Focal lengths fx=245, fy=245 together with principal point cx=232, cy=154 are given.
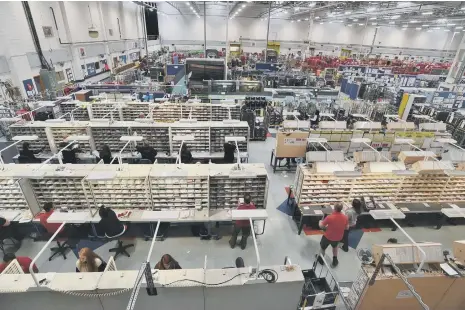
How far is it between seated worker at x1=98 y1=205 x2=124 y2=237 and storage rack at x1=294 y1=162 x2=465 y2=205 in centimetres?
445

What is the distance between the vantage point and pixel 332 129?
9281mm

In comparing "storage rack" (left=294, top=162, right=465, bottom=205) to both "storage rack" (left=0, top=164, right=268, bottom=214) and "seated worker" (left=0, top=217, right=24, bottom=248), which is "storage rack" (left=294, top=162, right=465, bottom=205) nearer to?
"storage rack" (left=0, top=164, right=268, bottom=214)

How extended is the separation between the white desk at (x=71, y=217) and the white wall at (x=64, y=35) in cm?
1176

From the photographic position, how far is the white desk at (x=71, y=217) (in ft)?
16.7

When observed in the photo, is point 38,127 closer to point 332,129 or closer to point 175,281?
point 175,281

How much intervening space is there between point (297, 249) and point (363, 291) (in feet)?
7.64

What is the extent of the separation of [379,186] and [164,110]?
28.7ft

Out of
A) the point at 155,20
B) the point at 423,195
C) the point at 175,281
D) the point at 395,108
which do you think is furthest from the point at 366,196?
the point at 155,20

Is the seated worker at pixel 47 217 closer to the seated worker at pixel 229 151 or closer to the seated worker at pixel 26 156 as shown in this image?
the seated worker at pixel 26 156

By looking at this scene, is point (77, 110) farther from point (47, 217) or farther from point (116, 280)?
point (116, 280)

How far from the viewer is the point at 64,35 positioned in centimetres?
1695

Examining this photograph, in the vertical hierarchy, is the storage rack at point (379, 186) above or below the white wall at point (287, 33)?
below

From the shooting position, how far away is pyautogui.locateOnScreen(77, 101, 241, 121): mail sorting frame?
10898mm

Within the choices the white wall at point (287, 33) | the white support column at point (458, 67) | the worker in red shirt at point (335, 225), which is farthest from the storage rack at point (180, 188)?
the white wall at point (287, 33)
